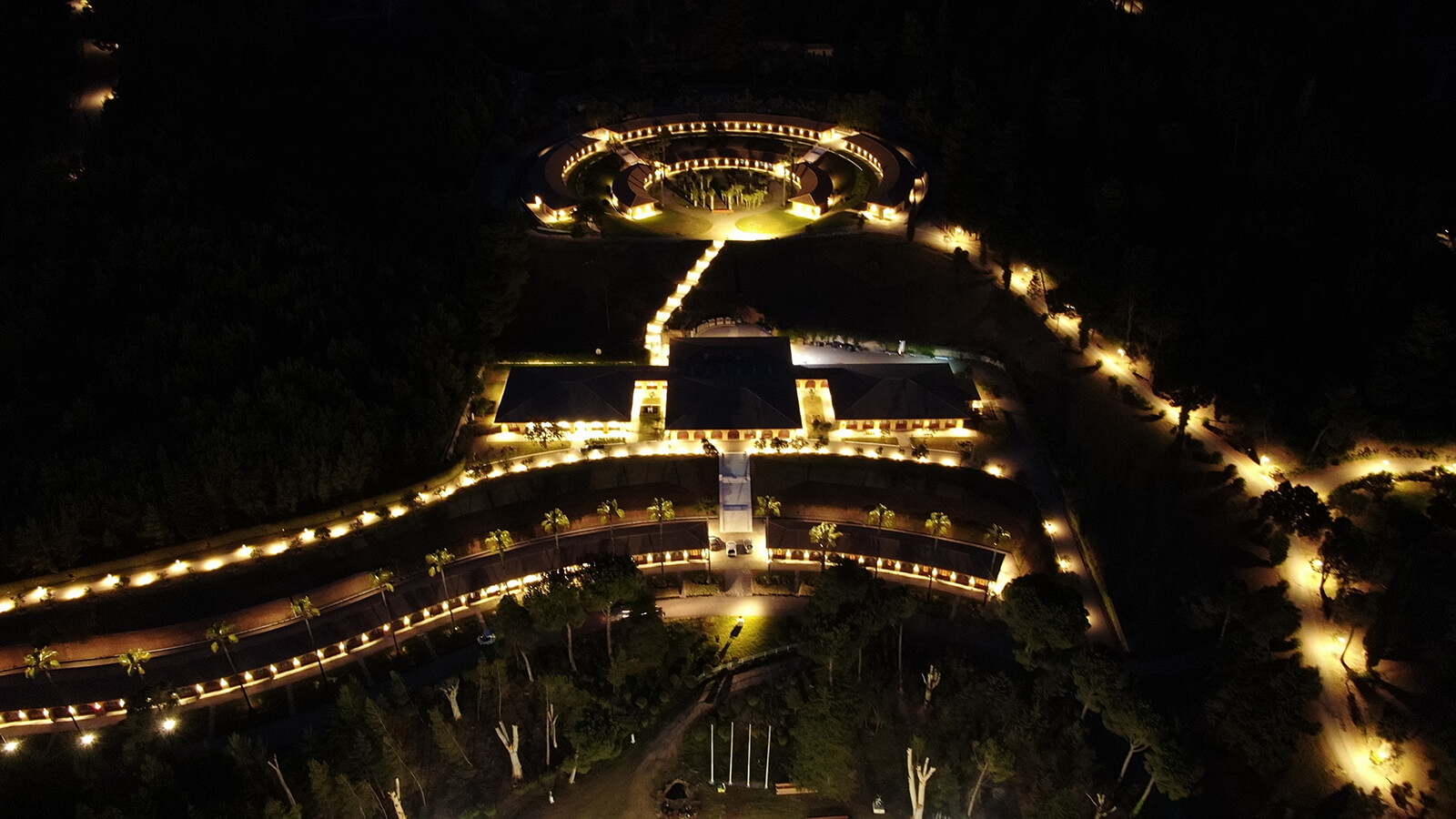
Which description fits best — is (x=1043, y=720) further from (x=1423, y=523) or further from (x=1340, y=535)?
(x=1423, y=523)

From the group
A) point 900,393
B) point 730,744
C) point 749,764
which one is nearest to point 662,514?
point 730,744

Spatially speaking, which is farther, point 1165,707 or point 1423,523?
point 1423,523

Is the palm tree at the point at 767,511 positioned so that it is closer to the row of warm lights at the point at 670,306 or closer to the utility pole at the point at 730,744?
the utility pole at the point at 730,744

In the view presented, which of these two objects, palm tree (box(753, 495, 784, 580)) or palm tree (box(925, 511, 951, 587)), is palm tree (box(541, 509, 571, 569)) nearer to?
palm tree (box(753, 495, 784, 580))

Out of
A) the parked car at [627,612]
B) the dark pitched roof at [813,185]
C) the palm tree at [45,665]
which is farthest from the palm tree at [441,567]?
the dark pitched roof at [813,185]

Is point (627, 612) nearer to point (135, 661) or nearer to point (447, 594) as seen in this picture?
point (447, 594)

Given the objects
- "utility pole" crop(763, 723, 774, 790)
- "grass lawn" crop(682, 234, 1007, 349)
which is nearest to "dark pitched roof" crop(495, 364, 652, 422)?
"grass lawn" crop(682, 234, 1007, 349)

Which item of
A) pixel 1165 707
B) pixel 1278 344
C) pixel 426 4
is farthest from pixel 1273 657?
pixel 426 4
